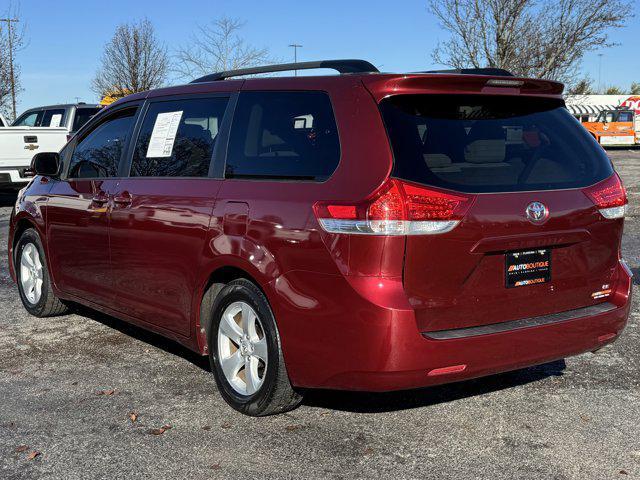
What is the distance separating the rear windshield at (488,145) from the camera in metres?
3.69

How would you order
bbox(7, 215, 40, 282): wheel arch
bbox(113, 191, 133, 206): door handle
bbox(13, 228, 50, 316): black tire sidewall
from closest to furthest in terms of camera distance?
bbox(113, 191, 133, 206): door handle → bbox(13, 228, 50, 316): black tire sidewall → bbox(7, 215, 40, 282): wheel arch

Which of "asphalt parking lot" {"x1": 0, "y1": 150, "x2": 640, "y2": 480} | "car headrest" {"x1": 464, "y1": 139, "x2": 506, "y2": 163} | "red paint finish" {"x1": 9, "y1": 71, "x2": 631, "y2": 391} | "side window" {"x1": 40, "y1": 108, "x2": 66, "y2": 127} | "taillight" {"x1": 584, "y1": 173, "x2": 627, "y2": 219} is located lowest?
"asphalt parking lot" {"x1": 0, "y1": 150, "x2": 640, "y2": 480}

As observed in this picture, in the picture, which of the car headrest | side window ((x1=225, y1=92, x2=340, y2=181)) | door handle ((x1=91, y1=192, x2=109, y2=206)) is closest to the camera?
the car headrest

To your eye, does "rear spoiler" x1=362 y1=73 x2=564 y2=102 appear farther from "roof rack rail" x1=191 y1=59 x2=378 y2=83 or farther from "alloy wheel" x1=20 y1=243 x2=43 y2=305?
"alloy wheel" x1=20 y1=243 x2=43 y2=305

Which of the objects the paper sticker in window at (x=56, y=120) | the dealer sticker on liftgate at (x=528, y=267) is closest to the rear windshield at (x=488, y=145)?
the dealer sticker on liftgate at (x=528, y=267)

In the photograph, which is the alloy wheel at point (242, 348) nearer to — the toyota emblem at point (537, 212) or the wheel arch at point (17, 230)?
the toyota emblem at point (537, 212)

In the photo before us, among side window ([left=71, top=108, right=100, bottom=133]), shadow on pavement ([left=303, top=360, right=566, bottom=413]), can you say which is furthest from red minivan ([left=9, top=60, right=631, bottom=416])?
side window ([left=71, top=108, right=100, bottom=133])

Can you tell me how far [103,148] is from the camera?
5.79m

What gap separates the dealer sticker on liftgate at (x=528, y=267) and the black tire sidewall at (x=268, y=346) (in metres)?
1.18

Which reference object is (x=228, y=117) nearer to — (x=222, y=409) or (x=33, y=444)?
(x=222, y=409)

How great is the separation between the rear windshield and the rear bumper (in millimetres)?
629

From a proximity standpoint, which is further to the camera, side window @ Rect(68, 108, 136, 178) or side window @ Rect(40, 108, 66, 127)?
side window @ Rect(40, 108, 66, 127)

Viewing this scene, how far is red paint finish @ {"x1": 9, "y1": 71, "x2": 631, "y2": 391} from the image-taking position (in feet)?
11.8

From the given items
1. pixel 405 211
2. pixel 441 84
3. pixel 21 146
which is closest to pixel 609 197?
pixel 441 84
